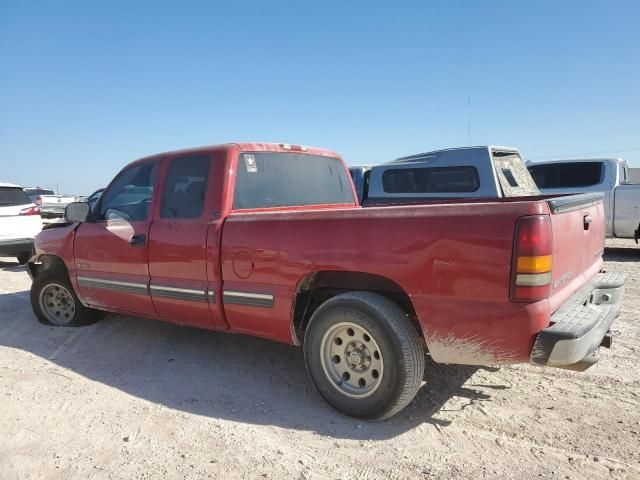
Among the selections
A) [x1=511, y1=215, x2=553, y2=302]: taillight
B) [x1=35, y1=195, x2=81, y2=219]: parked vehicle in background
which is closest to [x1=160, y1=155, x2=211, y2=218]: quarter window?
[x1=511, y1=215, x2=553, y2=302]: taillight

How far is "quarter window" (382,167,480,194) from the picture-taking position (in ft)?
26.4

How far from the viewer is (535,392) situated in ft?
11.8

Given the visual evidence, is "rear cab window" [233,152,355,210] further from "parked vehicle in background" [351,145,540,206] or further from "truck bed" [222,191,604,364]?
"parked vehicle in background" [351,145,540,206]

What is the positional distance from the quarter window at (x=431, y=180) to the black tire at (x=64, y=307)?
5.62 meters

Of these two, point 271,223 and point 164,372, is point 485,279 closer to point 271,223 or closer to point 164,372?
point 271,223

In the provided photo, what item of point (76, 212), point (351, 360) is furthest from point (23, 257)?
point (351, 360)

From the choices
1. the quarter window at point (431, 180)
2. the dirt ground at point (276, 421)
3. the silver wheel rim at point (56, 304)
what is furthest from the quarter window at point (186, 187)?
the quarter window at point (431, 180)

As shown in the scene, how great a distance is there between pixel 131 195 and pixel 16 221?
6459mm

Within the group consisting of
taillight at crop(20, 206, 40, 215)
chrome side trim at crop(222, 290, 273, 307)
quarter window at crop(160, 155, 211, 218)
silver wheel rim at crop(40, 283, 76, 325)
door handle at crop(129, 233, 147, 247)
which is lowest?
silver wheel rim at crop(40, 283, 76, 325)

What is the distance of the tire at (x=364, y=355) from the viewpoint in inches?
120

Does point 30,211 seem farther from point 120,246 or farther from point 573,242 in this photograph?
point 573,242

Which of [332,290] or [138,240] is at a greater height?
[138,240]

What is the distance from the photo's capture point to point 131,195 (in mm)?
4703

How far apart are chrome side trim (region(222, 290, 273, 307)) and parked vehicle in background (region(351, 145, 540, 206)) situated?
393 cm
